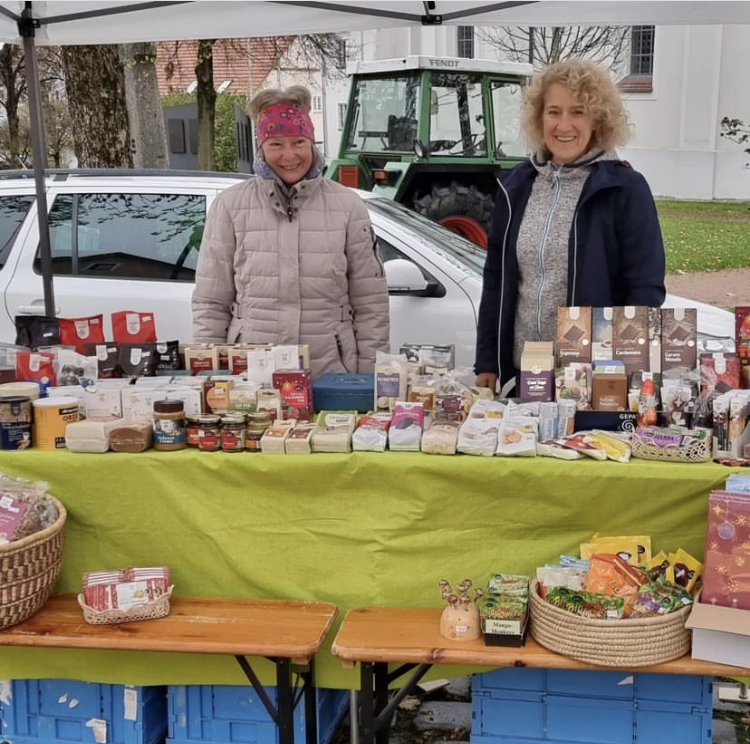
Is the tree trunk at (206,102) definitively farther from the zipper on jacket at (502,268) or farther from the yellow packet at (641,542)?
the yellow packet at (641,542)

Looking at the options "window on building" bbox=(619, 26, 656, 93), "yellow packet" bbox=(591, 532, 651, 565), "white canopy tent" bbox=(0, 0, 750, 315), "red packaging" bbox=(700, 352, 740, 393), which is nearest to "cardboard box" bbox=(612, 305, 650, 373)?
"red packaging" bbox=(700, 352, 740, 393)

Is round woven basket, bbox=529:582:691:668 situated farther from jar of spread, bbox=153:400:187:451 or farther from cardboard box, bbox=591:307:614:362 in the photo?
jar of spread, bbox=153:400:187:451

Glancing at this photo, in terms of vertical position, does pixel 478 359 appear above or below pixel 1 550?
above

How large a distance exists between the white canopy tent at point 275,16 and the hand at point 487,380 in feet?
4.95

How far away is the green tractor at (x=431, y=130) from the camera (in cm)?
922

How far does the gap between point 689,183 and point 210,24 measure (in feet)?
64.9

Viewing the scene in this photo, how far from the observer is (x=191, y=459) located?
263 centimetres

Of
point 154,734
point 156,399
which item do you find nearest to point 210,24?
point 156,399

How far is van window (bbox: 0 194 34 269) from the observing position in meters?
5.30

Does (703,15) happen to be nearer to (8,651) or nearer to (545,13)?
(545,13)

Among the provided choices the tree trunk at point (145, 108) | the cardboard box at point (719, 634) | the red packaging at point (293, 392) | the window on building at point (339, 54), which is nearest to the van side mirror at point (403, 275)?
the red packaging at point (293, 392)

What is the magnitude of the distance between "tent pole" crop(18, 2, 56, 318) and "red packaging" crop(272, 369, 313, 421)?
6.62ft

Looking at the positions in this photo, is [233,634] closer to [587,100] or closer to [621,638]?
[621,638]

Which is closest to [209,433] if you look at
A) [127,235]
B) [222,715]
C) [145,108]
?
[222,715]
